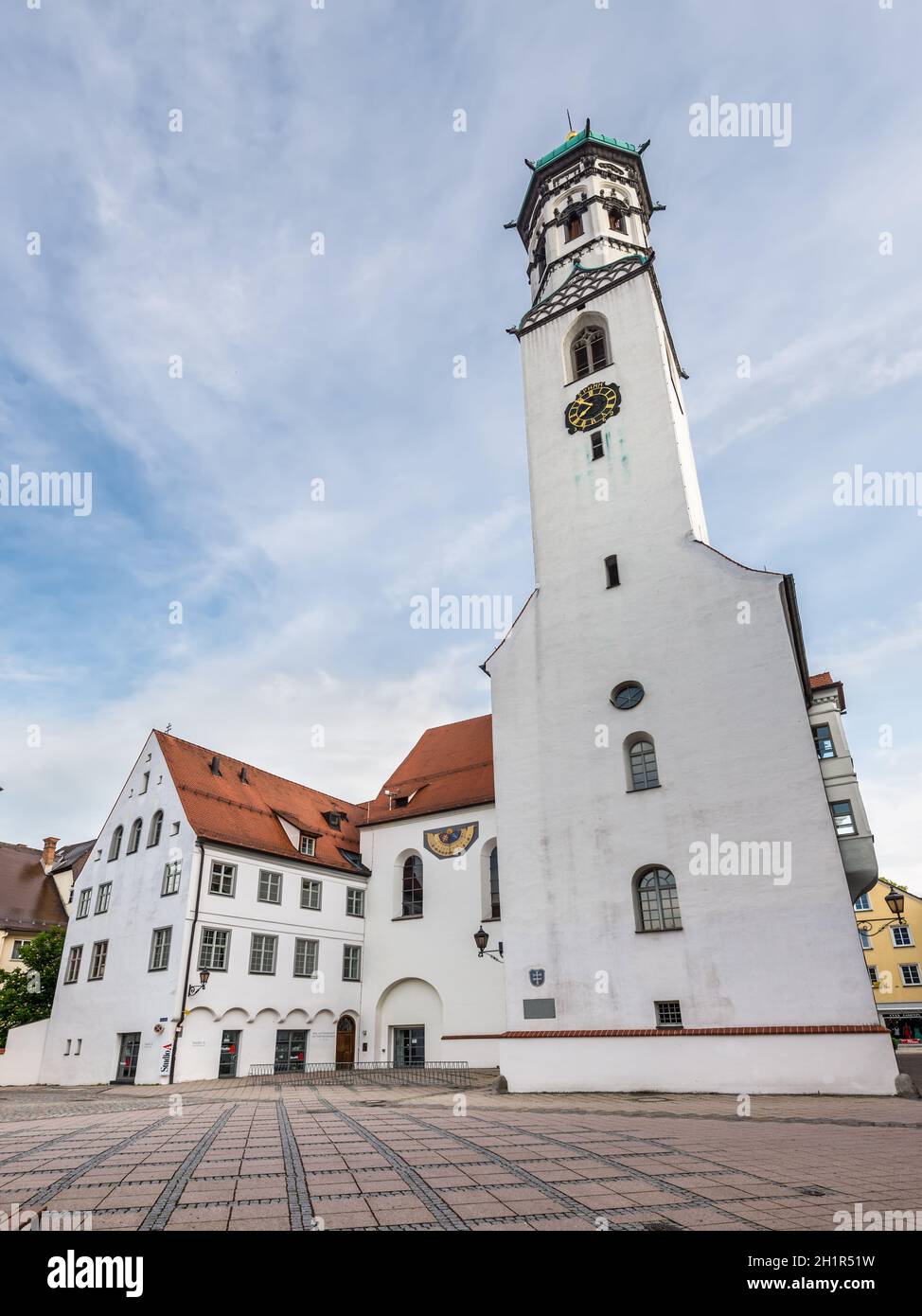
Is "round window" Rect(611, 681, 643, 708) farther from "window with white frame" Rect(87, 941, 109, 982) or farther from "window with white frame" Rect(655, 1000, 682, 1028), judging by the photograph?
"window with white frame" Rect(87, 941, 109, 982)

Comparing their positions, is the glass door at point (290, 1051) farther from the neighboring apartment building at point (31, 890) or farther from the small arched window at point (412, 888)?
the neighboring apartment building at point (31, 890)

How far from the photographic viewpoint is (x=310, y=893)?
1139 inches

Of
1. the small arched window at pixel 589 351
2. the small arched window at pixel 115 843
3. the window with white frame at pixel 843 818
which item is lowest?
the window with white frame at pixel 843 818

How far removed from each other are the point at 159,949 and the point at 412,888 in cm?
953

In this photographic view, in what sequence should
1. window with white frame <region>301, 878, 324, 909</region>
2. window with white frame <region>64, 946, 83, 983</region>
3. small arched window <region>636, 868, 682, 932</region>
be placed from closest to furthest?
small arched window <region>636, 868, 682, 932</region> < window with white frame <region>64, 946, 83, 983</region> < window with white frame <region>301, 878, 324, 909</region>

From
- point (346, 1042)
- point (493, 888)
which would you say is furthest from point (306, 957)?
point (493, 888)

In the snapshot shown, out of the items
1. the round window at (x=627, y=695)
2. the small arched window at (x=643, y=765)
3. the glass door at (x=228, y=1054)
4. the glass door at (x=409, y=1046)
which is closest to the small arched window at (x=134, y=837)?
the glass door at (x=228, y=1054)

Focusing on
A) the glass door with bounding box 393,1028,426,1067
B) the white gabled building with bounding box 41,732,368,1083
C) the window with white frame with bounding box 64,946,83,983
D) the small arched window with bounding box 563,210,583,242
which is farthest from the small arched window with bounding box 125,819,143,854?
the small arched window with bounding box 563,210,583,242

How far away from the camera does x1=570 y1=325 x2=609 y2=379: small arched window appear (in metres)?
25.7

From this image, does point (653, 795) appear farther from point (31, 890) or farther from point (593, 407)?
point (31, 890)

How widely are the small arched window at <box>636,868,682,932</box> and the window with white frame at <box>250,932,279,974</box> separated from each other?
14393mm

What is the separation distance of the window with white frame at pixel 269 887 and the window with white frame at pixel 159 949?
11.0 feet

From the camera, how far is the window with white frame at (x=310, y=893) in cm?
2865

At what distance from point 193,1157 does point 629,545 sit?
18366 millimetres
